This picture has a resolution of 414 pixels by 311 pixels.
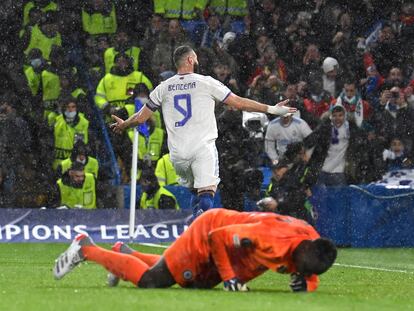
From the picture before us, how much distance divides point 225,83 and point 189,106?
301 inches

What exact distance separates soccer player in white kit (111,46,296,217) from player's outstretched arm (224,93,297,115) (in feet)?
0.53

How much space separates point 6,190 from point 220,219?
11.4 meters

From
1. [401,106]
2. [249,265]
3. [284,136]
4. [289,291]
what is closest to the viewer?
[249,265]

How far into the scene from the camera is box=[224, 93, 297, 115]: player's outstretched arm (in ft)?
46.7

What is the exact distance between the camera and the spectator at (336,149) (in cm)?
2100

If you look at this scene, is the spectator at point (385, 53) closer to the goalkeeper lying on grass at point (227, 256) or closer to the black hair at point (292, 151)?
the black hair at point (292, 151)

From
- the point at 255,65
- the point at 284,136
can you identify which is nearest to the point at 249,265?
the point at 284,136

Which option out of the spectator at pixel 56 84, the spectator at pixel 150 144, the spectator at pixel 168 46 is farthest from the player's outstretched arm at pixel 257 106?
the spectator at pixel 168 46

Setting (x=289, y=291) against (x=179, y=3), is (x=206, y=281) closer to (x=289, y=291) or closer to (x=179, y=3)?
(x=289, y=291)

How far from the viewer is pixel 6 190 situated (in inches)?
859

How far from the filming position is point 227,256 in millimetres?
10609

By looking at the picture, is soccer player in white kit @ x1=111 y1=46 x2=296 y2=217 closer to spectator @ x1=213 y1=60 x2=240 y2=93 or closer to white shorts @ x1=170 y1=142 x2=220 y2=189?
white shorts @ x1=170 y1=142 x2=220 y2=189

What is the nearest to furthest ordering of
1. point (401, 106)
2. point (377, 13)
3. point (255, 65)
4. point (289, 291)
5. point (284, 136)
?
point (289, 291) → point (284, 136) → point (401, 106) → point (255, 65) → point (377, 13)

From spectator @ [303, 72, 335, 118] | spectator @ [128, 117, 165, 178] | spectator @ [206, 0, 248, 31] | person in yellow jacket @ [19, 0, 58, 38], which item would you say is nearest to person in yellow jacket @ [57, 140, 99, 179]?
spectator @ [128, 117, 165, 178]
